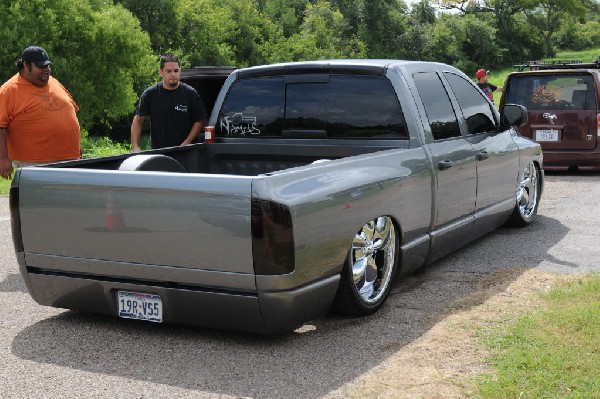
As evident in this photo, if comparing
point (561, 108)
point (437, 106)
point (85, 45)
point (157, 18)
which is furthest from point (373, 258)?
point (157, 18)

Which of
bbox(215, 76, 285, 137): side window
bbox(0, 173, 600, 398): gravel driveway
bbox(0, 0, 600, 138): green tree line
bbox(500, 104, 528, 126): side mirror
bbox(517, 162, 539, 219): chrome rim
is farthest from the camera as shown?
bbox(0, 0, 600, 138): green tree line

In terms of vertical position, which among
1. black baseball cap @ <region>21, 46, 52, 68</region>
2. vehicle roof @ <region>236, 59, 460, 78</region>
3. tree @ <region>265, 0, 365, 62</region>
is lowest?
tree @ <region>265, 0, 365, 62</region>

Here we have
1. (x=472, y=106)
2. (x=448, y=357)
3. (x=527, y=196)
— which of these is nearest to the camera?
(x=448, y=357)

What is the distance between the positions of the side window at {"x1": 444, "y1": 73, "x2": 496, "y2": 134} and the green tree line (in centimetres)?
4035

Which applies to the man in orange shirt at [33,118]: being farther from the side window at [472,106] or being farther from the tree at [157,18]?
the tree at [157,18]

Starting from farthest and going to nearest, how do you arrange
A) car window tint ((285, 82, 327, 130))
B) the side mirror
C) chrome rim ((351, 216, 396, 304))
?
the side mirror, car window tint ((285, 82, 327, 130)), chrome rim ((351, 216, 396, 304))

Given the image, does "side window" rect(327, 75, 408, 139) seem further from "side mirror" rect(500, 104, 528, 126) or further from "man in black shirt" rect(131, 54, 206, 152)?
"side mirror" rect(500, 104, 528, 126)

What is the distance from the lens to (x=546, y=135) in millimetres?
13844

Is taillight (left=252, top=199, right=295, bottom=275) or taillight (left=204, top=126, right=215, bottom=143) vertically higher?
taillight (left=204, top=126, right=215, bottom=143)

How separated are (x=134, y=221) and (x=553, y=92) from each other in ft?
33.4

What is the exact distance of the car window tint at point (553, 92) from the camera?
13.6 metres

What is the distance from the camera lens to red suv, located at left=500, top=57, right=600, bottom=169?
1359 cm

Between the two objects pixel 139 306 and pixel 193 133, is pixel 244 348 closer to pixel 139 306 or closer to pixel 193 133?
pixel 139 306

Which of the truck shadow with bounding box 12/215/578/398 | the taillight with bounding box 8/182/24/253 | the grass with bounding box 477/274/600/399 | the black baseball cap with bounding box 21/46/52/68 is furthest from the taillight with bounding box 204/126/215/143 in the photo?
the grass with bounding box 477/274/600/399
